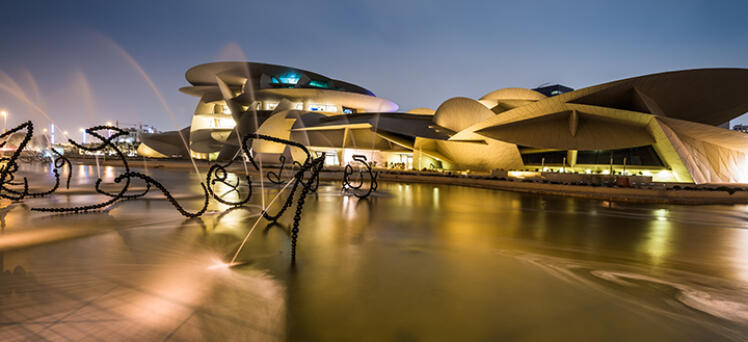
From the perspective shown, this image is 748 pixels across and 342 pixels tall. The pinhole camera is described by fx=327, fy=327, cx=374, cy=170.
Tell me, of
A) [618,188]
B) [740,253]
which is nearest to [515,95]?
[618,188]

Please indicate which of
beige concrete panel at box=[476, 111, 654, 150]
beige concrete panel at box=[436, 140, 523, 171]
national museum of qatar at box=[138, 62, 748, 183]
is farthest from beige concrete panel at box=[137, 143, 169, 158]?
beige concrete panel at box=[476, 111, 654, 150]

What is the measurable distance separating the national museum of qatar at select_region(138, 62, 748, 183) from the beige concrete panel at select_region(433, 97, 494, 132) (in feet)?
0.28

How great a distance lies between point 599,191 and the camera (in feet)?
47.7

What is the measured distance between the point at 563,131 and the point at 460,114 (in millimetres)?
7657

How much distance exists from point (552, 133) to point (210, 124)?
5134cm

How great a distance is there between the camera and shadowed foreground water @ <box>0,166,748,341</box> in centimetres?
267

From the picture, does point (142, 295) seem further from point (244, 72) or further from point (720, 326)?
point (244, 72)

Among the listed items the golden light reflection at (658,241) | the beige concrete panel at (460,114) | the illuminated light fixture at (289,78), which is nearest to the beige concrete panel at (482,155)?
the beige concrete panel at (460,114)

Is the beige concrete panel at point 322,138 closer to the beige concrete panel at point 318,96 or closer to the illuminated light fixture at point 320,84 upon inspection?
the beige concrete panel at point 318,96

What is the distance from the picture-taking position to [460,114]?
27.1 m

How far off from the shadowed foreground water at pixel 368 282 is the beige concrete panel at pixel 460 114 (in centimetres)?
1970

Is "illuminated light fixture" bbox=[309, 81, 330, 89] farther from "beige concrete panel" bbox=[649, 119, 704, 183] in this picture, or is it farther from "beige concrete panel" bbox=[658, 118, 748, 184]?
"beige concrete panel" bbox=[658, 118, 748, 184]

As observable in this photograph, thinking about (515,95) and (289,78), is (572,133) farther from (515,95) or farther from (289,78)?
(289,78)

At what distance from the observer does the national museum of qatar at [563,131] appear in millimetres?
18078
